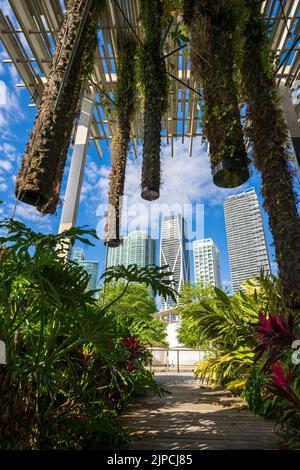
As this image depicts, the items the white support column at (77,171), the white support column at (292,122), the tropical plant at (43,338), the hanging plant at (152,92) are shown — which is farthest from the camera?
the white support column at (292,122)

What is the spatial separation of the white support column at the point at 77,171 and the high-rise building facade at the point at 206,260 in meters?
35.7

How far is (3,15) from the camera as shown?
15.5 feet

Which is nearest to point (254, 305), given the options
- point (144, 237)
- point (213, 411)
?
point (213, 411)

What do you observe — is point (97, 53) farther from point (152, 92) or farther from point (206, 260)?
point (206, 260)

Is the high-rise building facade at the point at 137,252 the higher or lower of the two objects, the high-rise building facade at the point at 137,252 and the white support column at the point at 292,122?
the higher

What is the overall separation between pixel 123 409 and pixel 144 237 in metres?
25.0

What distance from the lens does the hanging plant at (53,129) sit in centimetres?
163

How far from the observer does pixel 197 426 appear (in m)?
2.23

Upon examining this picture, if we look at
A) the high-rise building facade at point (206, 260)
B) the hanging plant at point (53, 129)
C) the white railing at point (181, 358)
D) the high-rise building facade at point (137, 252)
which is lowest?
the white railing at point (181, 358)

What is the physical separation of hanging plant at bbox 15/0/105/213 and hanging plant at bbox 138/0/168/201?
0.86 meters

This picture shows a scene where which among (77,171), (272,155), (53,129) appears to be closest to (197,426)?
(272,155)

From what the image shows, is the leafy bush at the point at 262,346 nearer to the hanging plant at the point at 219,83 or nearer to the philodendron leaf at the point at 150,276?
the philodendron leaf at the point at 150,276

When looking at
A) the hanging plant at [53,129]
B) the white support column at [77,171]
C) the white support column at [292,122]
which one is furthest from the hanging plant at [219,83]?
the white support column at [292,122]

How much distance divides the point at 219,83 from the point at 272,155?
749mm
